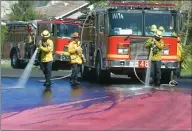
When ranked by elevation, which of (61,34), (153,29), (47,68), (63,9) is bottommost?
(47,68)

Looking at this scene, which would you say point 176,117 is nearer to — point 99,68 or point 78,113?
point 78,113

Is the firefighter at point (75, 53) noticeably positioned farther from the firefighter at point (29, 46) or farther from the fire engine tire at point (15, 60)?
the fire engine tire at point (15, 60)

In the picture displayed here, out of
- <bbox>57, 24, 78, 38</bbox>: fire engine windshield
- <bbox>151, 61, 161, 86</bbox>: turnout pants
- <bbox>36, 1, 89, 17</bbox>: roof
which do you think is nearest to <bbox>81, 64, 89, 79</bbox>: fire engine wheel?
<bbox>151, 61, 161, 86</bbox>: turnout pants

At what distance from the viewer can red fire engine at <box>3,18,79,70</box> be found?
1120 inches

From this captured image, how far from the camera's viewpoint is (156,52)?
1783 cm

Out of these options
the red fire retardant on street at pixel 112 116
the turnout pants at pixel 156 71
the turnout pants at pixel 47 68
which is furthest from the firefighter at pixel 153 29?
the red fire retardant on street at pixel 112 116

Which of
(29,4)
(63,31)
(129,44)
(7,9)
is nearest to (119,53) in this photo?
(129,44)

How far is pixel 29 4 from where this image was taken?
59.2 meters

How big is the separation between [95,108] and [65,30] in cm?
1629

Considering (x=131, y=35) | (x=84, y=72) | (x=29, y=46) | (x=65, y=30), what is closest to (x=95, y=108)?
(x=131, y=35)

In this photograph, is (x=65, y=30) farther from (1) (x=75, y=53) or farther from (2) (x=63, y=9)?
(2) (x=63, y=9)

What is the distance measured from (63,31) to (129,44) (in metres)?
10.6

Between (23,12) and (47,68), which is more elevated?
(23,12)

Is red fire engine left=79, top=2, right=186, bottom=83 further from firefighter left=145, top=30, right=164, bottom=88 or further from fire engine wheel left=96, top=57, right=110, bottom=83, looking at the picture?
firefighter left=145, top=30, right=164, bottom=88
